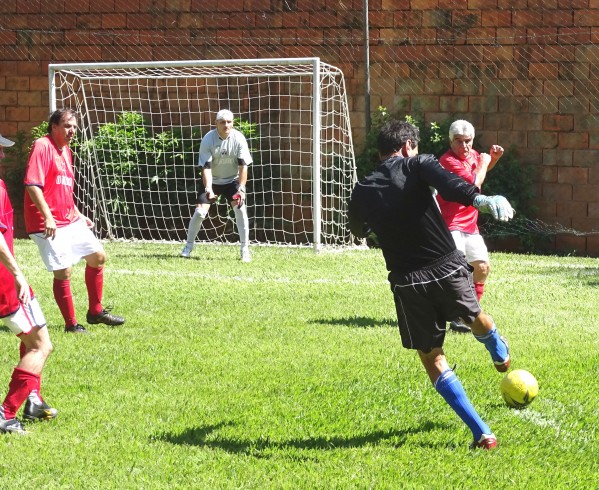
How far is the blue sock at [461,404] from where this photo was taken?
18.3 feet

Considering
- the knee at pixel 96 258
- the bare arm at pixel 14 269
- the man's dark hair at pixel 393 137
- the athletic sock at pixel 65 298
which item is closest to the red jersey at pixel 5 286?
the bare arm at pixel 14 269

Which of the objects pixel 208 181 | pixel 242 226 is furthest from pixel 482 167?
pixel 208 181

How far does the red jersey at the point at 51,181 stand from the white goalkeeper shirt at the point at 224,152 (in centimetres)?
475

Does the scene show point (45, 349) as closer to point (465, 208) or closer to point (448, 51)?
point (465, 208)

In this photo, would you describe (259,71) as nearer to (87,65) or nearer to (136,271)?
(87,65)

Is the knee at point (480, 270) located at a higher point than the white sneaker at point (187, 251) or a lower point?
higher

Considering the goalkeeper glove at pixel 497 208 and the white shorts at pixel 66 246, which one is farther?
the white shorts at pixel 66 246

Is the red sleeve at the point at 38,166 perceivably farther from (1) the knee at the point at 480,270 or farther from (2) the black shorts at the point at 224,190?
(2) the black shorts at the point at 224,190

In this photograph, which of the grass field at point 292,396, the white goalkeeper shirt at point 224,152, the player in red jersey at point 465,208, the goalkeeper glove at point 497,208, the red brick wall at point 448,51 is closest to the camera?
the goalkeeper glove at point 497,208

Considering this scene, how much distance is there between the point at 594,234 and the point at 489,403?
9.47 meters

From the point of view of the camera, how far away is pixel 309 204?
16.9m

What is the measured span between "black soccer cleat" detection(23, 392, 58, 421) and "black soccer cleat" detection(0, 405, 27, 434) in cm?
21

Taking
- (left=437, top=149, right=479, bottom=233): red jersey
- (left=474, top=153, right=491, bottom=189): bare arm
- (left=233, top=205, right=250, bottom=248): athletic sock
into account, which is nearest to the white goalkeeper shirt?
(left=233, top=205, right=250, bottom=248): athletic sock

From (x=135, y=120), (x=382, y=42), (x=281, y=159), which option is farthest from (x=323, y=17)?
(x=135, y=120)
